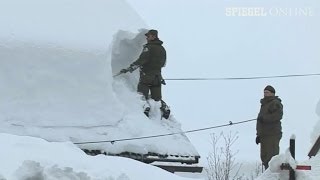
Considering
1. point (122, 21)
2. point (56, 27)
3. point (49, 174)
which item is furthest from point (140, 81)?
point (49, 174)

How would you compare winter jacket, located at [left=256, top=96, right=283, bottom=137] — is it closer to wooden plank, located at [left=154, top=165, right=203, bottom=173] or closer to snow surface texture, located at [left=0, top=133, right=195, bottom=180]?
wooden plank, located at [left=154, top=165, right=203, bottom=173]

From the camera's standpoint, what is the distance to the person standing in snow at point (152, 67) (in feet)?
34.8

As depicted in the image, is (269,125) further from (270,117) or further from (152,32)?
(152,32)

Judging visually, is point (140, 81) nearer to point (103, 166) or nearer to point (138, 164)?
point (138, 164)

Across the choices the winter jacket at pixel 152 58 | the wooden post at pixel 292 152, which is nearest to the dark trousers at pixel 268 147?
the winter jacket at pixel 152 58

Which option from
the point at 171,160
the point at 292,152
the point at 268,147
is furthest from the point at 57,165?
the point at 171,160

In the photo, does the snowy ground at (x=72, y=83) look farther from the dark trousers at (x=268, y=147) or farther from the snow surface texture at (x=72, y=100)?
the dark trousers at (x=268, y=147)

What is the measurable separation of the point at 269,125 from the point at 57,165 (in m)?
4.48

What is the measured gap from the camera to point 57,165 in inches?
Answer: 222

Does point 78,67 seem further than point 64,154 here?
Yes

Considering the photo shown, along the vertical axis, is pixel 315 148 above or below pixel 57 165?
above

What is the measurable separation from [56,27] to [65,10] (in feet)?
1.93

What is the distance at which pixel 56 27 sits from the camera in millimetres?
10000

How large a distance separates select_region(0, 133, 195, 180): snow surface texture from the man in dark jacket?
2721 millimetres
